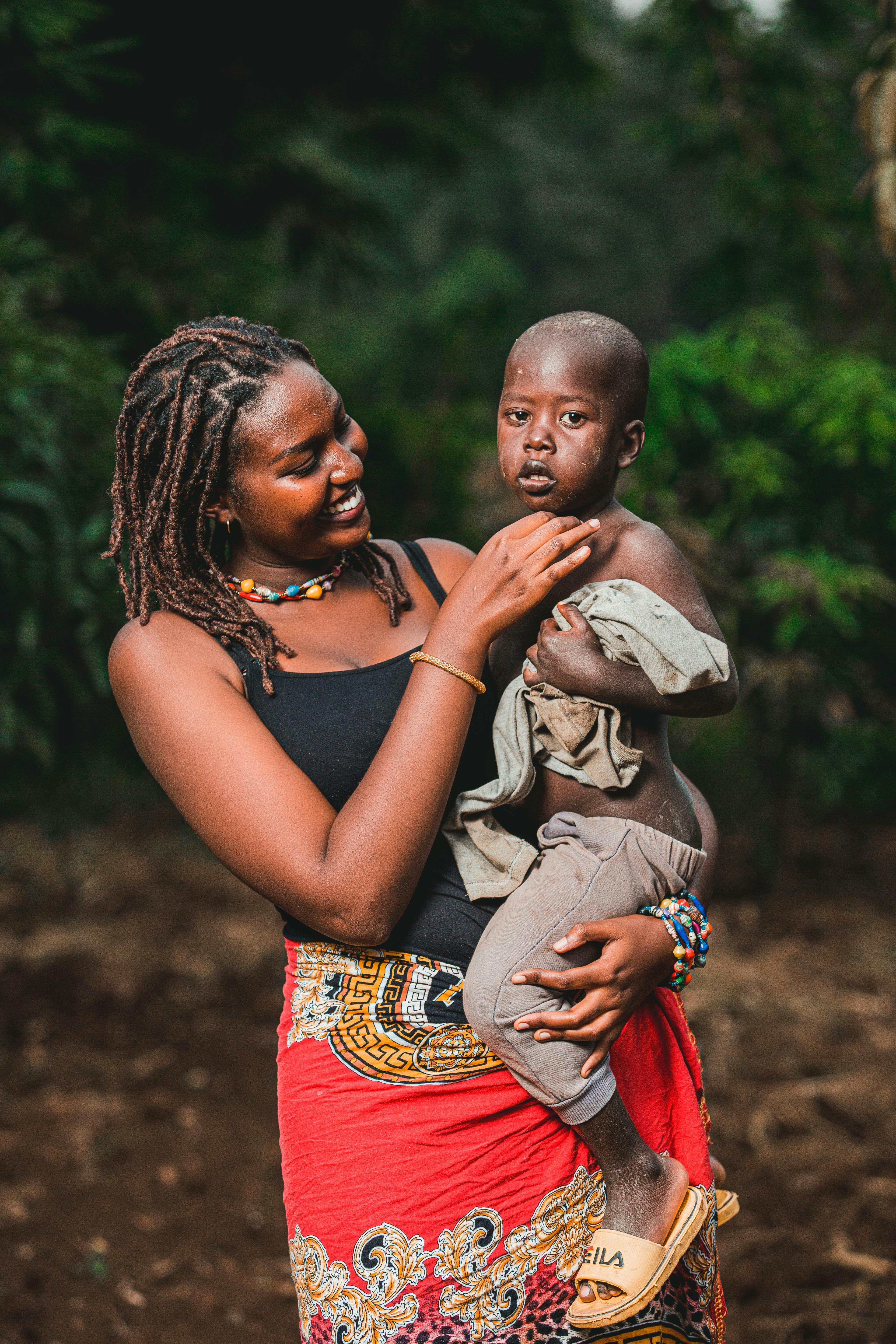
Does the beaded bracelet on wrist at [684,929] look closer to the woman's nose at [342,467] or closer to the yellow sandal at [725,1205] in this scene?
the yellow sandal at [725,1205]

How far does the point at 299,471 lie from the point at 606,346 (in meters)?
0.50

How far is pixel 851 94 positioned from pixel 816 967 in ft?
14.5

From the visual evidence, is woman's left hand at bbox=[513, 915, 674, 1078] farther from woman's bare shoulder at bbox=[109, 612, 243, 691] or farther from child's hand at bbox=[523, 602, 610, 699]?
woman's bare shoulder at bbox=[109, 612, 243, 691]

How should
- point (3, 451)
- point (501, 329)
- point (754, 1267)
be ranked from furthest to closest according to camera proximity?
point (501, 329) → point (3, 451) → point (754, 1267)

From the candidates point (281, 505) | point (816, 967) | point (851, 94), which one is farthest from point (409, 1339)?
point (851, 94)

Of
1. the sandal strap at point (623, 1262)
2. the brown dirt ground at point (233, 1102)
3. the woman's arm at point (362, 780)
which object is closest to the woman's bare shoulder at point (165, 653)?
the woman's arm at point (362, 780)

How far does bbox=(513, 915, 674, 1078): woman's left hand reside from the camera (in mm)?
1401

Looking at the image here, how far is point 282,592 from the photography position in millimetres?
1678

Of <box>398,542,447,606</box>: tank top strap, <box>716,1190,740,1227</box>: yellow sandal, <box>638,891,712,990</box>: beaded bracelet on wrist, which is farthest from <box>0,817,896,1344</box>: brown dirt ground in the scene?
<box>398,542,447,606</box>: tank top strap

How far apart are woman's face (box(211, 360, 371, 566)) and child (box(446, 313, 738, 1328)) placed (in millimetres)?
261

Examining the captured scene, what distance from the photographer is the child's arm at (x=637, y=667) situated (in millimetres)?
1470

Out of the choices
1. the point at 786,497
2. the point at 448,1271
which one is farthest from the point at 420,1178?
the point at 786,497

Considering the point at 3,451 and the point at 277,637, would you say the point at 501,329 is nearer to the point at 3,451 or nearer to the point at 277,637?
the point at 3,451

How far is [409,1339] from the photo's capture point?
1429 millimetres
